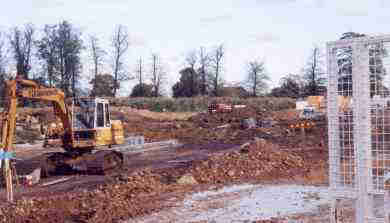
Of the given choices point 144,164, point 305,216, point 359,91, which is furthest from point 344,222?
point 144,164

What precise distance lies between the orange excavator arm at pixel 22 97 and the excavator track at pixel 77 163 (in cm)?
110

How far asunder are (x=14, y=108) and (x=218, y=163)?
20.8 feet

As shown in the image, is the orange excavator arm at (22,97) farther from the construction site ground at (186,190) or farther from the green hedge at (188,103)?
the green hedge at (188,103)

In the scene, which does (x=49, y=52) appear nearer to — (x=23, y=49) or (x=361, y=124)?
(x=23, y=49)

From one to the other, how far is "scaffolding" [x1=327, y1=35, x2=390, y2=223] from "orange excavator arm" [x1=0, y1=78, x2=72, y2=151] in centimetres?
1116

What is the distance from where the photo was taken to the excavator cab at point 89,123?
1823 cm

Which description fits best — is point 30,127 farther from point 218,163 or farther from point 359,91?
point 359,91

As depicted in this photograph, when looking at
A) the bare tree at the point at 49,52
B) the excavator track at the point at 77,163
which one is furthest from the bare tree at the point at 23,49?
the excavator track at the point at 77,163

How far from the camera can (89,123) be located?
60.3 ft

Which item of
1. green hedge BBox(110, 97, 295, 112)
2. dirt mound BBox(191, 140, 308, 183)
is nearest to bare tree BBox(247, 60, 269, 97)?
green hedge BBox(110, 97, 295, 112)

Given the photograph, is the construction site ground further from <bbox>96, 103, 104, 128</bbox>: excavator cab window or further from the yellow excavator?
<bbox>96, 103, 104, 128</bbox>: excavator cab window

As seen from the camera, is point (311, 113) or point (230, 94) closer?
point (311, 113)

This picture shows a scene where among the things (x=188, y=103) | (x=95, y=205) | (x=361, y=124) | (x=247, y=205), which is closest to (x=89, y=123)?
(x=95, y=205)

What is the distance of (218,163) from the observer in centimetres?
1731
